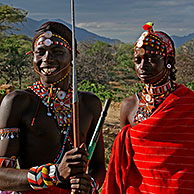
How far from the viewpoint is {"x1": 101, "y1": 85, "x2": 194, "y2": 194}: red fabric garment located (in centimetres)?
221

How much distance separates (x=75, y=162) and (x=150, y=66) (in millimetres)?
1288

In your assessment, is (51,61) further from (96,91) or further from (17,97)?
(96,91)

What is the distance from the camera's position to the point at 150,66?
7.72 feet

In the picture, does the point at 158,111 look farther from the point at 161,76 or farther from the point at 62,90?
the point at 62,90

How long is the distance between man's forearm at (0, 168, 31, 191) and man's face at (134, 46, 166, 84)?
121 centimetres

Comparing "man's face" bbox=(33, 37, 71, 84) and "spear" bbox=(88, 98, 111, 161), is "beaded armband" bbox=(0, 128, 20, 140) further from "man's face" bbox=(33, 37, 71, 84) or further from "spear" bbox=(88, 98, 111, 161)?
"spear" bbox=(88, 98, 111, 161)

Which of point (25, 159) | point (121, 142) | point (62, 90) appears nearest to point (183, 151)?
point (121, 142)

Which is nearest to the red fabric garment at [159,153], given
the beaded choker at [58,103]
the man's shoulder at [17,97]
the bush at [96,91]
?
the beaded choker at [58,103]

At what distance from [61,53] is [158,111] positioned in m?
0.88

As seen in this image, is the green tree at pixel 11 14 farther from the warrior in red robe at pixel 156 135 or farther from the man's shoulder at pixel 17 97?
the man's shoulder at pixel 17 97

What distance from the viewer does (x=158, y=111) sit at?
234 centimetres

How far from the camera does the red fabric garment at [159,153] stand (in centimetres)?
221

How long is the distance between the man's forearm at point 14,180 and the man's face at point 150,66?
3.96 ft

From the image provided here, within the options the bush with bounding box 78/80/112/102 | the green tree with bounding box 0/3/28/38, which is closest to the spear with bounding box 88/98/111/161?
the bush with bounding box 78/80/112/102
